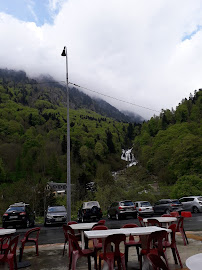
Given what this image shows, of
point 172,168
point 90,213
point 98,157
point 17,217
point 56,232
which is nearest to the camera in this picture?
point 56,232

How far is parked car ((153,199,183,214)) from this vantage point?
2200cm

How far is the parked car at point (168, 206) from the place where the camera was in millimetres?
22002

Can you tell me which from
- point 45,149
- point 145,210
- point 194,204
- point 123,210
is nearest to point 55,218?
point 123,210

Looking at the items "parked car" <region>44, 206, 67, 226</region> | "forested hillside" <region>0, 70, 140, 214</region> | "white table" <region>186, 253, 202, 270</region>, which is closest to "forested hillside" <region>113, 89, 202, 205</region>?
"forested hillside" <region>0, 70, 140, 214</region>

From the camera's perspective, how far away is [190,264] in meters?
3.12

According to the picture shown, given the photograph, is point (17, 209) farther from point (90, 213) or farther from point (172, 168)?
point (172, 168)

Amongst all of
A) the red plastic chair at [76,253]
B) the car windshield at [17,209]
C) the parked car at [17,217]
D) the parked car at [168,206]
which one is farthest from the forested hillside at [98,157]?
the red plastic chair at [76,253]

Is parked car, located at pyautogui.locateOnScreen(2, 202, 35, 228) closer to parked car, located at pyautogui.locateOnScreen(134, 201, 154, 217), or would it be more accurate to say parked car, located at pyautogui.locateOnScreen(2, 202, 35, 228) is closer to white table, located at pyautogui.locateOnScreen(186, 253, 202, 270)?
parked car, located at pyautogui.locateOnScreen(134, 201, 154, 217)

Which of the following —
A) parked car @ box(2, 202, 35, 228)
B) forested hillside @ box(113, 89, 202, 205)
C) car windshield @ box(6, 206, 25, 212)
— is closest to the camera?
parked car @ box(2, 202, 35, 228)

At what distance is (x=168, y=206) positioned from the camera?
22.4m

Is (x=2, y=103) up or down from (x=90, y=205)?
up

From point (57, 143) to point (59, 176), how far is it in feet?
63.6

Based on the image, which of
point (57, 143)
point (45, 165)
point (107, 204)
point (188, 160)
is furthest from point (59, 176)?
point (107, 204)

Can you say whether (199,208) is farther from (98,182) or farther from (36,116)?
(36,116)
